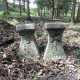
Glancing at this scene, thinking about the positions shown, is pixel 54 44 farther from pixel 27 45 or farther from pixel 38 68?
pixel 38 68

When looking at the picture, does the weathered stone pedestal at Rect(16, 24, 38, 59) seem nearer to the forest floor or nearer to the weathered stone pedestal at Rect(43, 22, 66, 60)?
the forest floor

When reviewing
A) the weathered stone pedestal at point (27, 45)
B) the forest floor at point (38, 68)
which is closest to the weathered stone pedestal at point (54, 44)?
the forest floor at point (38, 68)

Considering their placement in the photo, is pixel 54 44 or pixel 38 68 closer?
pixel 38 68

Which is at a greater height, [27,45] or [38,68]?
[27,45]

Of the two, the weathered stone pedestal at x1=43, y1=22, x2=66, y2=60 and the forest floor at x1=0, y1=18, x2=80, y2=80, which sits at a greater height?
the weathered stone pedestal at x1=43, y1=22, x2=66, y2=60

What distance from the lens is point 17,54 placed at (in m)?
4.67

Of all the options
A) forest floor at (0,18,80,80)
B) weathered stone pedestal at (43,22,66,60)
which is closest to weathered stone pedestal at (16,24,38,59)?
forest floor at (0,18,80,80)

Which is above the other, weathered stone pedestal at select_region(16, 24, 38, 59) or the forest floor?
weathered stone pedestal at select_region(16, 24, 38, 59)

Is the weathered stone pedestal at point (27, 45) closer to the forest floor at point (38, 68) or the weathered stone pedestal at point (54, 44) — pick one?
the forest floor at point (38, 68)

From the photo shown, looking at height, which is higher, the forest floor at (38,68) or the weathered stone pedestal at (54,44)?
the weathered stone pedestal at (54,44)

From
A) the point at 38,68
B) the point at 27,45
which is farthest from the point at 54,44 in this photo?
the point at 38,68

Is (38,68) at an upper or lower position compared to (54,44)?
lower

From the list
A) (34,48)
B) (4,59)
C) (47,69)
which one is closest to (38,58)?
(34,48)

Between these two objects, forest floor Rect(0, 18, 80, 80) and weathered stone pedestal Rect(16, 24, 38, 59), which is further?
weathered stone pedestal Rect(16, 24, 38, 59)
